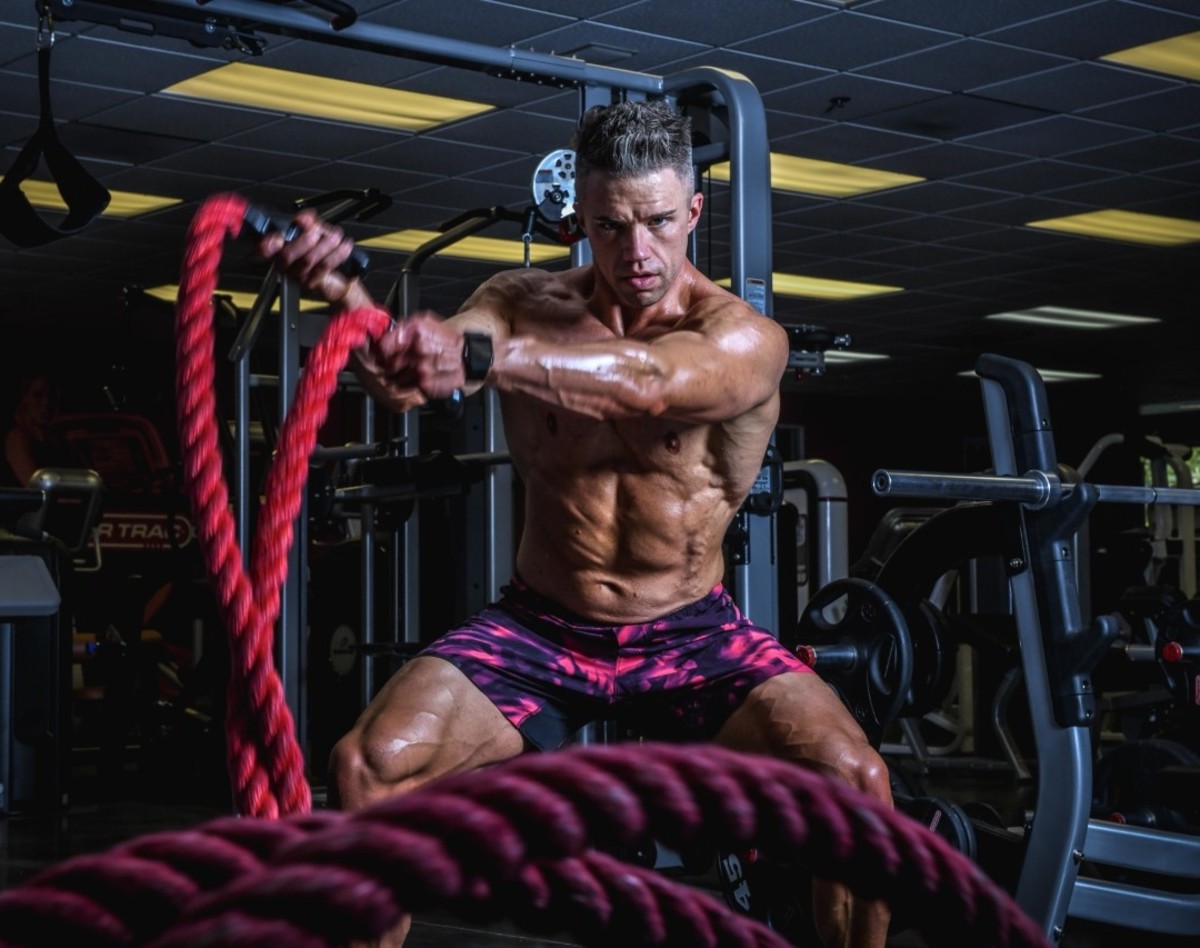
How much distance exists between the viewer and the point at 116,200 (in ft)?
24.2

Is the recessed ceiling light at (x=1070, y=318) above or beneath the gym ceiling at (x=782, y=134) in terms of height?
beneath

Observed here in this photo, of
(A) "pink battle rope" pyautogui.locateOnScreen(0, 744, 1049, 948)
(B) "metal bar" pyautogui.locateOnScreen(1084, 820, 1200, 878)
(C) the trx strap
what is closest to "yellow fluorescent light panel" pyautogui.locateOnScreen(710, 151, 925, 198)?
(C) the trx strap

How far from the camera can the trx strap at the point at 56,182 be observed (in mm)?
2758

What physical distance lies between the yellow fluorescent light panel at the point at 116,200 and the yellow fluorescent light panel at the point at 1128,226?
429 centimetres

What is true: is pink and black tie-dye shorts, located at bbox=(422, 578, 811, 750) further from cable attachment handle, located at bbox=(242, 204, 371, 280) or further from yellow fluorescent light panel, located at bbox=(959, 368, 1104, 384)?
yellow fluorescent light panel, located at bbox=(959, 368, 1104, 384)

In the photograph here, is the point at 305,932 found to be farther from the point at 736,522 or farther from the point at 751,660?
the point at 736,522

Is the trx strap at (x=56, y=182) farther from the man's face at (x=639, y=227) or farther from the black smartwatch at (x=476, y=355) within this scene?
the black smartwatch at (x=476, y=355)

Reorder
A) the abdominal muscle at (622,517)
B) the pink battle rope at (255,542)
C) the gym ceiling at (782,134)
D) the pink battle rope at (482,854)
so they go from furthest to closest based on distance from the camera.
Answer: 1. the gym ceiling at (782,134)
2. the abdominal muscle at (622,517)
3. the pink battle rope at (255,542)
4. the pink battle rope at (482,854)

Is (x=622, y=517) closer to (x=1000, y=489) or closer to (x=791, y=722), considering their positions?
(x=791, y=722)

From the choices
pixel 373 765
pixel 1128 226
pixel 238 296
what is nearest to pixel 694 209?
pixel 373 765

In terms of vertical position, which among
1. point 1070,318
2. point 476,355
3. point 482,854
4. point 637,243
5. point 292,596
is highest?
point 1070,318

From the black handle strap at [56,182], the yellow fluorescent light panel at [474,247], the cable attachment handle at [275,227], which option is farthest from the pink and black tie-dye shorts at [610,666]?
the yellow fluorescent light panel at [474,247]

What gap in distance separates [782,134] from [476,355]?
5346 millimetres

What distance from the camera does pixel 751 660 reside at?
210cm
